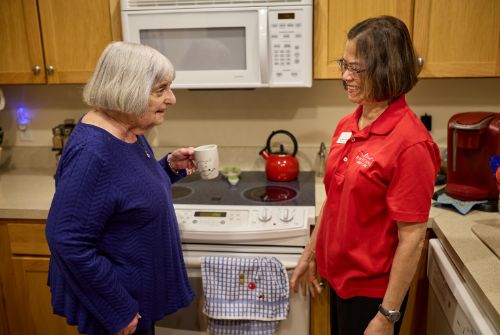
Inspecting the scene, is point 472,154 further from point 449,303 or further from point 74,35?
point 74,35

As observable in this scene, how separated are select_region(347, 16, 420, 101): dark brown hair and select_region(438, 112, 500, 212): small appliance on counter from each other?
0.63 m

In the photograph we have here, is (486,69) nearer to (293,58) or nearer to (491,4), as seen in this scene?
(491,4)

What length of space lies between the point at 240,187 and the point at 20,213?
3.11 feet

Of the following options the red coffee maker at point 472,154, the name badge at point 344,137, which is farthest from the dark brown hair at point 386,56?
the red coffee maker at point 472,154

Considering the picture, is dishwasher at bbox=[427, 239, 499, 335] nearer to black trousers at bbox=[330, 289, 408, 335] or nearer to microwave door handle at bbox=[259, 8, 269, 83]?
black trousers at bbox=[330, 289, 408, 335]

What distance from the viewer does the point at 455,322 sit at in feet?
4.51

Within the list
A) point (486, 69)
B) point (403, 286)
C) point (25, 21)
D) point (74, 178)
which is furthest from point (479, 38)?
point (25, 21)

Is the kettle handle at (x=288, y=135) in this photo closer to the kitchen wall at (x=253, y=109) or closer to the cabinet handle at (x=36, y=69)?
the kitchen wall at (x=253, y=109)

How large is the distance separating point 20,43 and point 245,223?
1322 mm

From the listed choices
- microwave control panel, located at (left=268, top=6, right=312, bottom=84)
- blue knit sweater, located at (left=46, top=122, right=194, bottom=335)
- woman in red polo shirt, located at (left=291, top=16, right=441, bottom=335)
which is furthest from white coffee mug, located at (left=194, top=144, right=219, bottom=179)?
microwave control panel, located at (left=268, top=6, right=312, bottom=84)

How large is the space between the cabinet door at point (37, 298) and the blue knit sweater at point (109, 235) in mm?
788

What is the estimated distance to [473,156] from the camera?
1784mm

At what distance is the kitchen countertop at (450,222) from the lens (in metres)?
1.23

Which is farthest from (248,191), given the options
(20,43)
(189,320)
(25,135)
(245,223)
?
(25,135)
